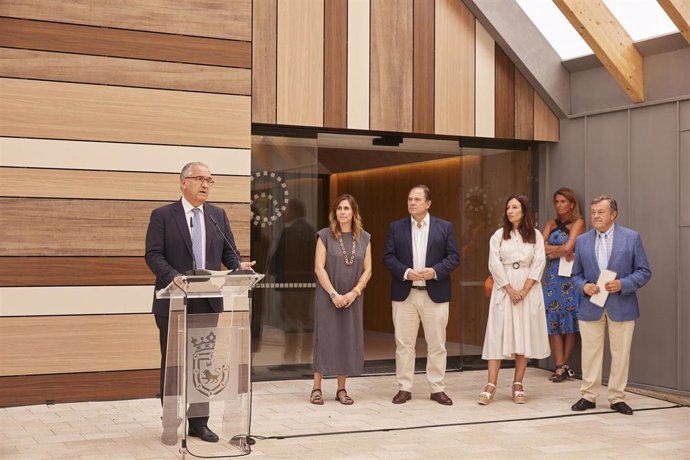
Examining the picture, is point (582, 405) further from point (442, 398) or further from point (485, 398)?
point (442, 398)

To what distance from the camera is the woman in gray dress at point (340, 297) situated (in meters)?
7.21

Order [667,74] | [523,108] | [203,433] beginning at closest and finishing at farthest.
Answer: [203,433] < [667,74] < [523,108]

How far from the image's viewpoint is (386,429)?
6.24 metres

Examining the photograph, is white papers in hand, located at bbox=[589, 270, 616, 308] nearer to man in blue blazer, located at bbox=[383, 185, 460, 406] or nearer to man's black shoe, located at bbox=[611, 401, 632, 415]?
man's black shoe, located at bbox=[611, 401, 632, 415]

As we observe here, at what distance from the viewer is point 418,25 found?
8.65 meters

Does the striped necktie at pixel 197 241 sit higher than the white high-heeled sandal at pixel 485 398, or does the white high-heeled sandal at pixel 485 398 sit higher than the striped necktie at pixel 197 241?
the striped necktie at pixel 197 241

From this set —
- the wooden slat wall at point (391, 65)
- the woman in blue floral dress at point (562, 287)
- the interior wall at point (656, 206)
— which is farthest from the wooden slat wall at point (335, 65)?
the interior wall at point (656, 206)

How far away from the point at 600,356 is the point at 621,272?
652 mm

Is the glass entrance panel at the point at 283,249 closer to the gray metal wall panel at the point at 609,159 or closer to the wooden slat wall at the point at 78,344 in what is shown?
the wooden slat wall at the point at 78,344

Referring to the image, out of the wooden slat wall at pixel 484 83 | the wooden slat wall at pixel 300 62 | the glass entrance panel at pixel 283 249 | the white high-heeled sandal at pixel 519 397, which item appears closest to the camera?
the white high-heeled sandal at pixel 519 397

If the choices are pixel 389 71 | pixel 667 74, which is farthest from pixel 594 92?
pixel 389 71

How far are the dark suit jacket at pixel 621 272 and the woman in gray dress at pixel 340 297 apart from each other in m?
1.64

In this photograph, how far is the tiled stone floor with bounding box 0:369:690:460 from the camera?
5551 millimetres

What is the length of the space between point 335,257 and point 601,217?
6.54 feet
